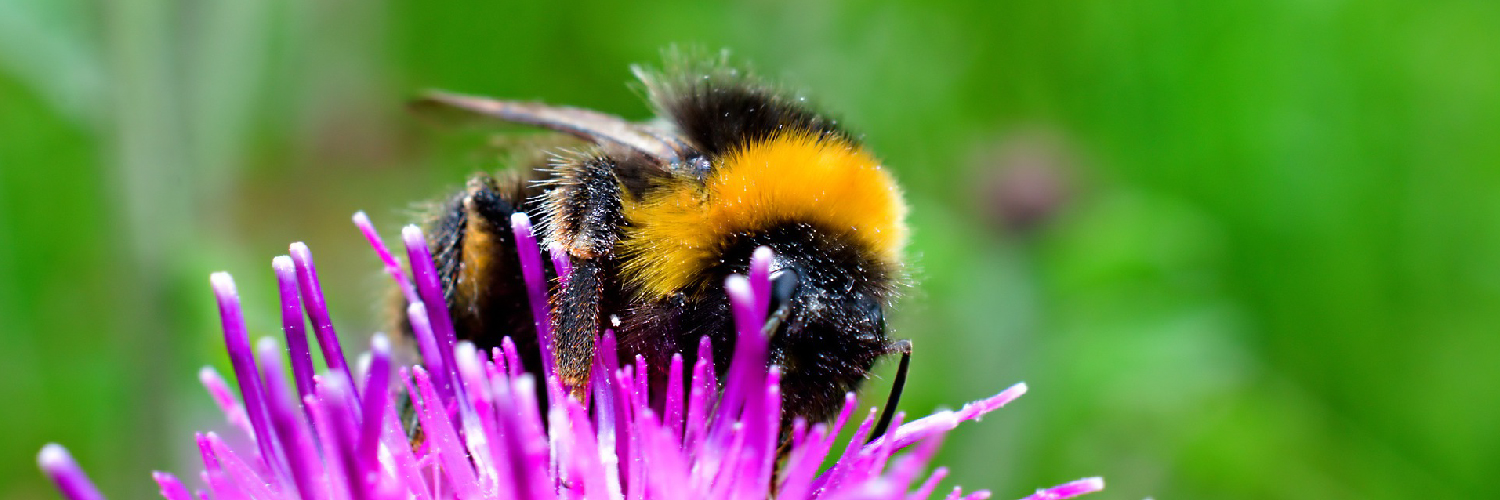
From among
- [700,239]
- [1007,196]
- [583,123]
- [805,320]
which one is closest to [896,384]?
[805,320]

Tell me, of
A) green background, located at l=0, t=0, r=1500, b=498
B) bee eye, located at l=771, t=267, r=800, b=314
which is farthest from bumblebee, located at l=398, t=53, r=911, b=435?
green background, located at l=0, t=0, r=1500, b=498

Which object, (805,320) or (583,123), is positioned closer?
(805,320)

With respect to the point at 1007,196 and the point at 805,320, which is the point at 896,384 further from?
the point at 1007,196

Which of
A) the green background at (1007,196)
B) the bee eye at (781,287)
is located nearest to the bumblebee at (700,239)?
the bee eye at (781,287)

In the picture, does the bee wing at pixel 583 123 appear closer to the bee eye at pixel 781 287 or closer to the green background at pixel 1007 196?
the bee eye at pixel 781 287

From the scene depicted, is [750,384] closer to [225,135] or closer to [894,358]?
[894,358]

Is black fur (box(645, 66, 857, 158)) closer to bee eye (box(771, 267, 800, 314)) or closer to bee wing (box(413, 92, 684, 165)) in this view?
bee wing (box(413, 92, 684, 165))
